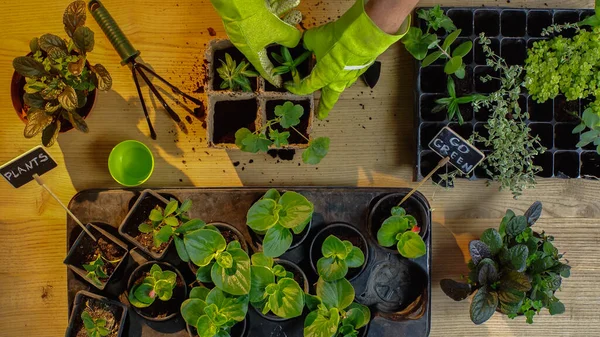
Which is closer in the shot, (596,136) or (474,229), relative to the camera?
(596,136)

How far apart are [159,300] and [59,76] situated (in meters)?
0.67

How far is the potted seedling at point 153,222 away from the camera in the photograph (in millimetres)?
1239

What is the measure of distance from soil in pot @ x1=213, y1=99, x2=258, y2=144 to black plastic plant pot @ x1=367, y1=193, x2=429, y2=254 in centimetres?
44

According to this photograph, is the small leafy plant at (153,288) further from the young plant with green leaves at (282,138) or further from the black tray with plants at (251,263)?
the young plant with green leaves at (282,138)

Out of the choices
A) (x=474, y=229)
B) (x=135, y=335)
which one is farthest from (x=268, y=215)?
(x=474, y=229)

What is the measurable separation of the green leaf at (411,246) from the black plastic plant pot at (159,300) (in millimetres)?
613

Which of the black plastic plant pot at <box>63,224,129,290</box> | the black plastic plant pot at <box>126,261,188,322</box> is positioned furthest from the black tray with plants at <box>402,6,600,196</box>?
the black plastic plant pot at <box>63,224,129,290</box>

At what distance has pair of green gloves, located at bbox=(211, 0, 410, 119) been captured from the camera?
3.11 feet

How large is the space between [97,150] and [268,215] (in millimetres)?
611

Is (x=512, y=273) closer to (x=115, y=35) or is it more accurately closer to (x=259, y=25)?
(x=259, y=25)

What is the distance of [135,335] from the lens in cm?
133

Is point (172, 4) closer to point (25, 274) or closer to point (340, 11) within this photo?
point (340, 11)

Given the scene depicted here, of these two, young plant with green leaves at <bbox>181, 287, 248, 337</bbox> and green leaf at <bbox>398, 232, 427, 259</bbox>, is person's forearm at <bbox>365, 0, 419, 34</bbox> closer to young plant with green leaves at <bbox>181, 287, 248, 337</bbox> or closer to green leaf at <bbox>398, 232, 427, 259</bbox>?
green leaf at <bbox>398, 232, 427, 259</bbox>

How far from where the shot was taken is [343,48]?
3.36 feet
